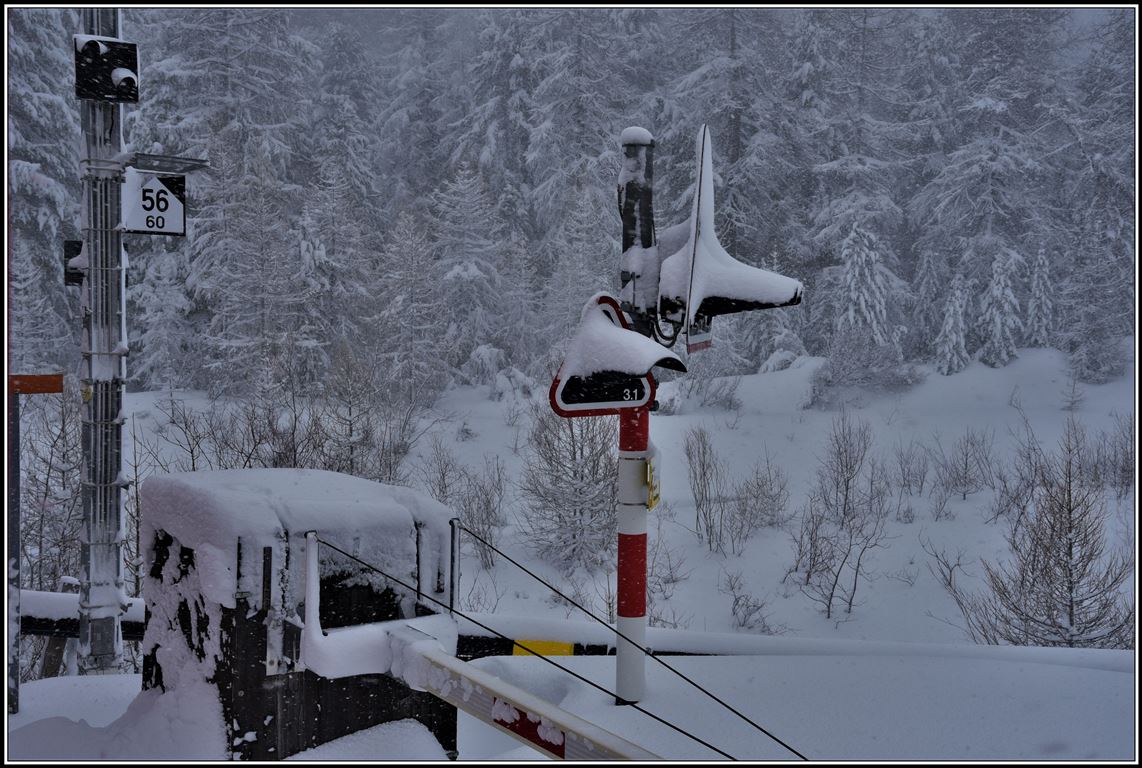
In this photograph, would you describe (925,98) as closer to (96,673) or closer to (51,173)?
(51,173)

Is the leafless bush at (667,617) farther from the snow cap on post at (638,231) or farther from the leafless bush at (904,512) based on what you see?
the snow cap on post at (638,231)

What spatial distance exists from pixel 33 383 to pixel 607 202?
78.5 feet

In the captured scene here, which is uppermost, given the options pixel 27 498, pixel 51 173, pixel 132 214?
pixel 51 173

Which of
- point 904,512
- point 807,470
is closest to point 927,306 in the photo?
point 807,470

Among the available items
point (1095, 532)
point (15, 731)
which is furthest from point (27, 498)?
point (1095, 532)

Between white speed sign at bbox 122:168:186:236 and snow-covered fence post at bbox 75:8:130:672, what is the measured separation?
0.37 ft

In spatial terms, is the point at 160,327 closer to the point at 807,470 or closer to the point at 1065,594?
the point at 807,470

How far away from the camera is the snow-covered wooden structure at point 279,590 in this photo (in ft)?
10.7

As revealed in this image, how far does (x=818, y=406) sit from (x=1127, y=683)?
19343 mm

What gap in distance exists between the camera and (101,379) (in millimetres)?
5613

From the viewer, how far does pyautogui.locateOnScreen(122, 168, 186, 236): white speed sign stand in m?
5.61

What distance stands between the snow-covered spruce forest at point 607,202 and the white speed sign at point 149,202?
15060 mm

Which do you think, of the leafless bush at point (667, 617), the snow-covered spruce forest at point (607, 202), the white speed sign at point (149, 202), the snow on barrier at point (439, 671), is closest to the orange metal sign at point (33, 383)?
the white speed sign at point (149, 202)

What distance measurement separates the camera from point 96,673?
18.3 feet
